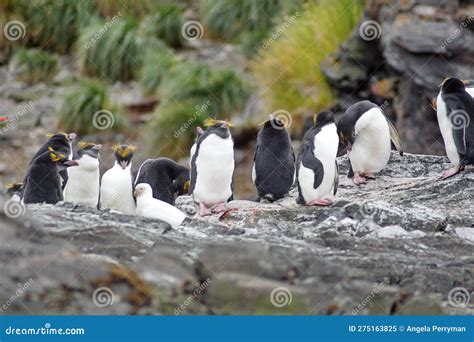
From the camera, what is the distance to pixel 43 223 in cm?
745

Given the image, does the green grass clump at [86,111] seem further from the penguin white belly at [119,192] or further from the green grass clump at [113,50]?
the penguin white belly at [119,192]

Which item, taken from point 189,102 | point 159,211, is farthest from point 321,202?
point 189,102

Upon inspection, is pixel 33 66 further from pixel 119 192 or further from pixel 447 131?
pixel 447 131

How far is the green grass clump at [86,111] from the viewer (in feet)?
61.3

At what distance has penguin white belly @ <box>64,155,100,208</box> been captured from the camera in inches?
379

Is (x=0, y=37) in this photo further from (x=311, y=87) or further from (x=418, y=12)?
(x=418, y=12)

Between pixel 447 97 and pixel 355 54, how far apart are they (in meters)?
5.56

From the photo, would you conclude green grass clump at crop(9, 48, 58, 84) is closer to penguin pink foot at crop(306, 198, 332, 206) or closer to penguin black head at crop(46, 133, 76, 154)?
penguin black head at crop(46, 133, 76, 154)

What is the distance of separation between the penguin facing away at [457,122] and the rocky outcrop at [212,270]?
5.43ft

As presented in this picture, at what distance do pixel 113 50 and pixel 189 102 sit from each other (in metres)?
2.94

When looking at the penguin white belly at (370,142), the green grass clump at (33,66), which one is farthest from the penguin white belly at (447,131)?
the green grass clump at (33,66)

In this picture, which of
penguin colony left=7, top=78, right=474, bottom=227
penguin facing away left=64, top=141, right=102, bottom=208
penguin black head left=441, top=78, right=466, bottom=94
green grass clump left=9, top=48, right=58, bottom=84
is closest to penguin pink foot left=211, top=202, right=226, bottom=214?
penguin colony left=7, top=78, right=474, bottom=227

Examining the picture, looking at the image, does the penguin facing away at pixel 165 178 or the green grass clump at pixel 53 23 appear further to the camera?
the green grass clump at pixel 53 23

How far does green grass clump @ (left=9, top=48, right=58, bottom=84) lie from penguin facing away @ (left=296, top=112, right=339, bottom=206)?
1248cm
